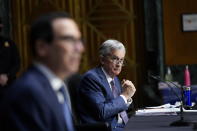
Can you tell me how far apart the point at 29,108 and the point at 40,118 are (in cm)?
5

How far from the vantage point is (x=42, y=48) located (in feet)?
6.24

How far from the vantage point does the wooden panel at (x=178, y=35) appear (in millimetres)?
8047

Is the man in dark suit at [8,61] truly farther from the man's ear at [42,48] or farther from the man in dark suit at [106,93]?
the man's ear at [42,48]

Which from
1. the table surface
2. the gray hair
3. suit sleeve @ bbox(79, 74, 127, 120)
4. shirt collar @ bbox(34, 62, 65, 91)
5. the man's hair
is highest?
the man's hair

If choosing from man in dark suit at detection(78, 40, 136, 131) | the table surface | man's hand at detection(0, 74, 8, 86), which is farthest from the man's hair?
man's hand at detection(0, 74, 8, 86)

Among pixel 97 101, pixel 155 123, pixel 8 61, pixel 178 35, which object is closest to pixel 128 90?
pixel 97 101

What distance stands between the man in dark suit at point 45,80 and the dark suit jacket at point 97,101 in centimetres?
231

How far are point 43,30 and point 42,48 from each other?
0.06 meters

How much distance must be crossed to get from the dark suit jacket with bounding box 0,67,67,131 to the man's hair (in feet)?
0.40

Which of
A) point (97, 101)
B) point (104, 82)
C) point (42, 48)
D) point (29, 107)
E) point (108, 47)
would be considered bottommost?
point (97, 101)

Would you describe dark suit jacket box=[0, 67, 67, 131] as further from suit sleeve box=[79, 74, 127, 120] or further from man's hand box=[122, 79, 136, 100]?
man's hand box=[122, 79, 136, 100]

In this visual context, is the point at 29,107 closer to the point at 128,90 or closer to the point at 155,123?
the point at 155,123

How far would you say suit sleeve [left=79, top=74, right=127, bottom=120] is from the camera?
4262 mm

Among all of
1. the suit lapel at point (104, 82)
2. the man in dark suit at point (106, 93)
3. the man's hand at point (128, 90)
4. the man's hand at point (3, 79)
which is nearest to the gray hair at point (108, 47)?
the man in dark suit at point (106, 93)
